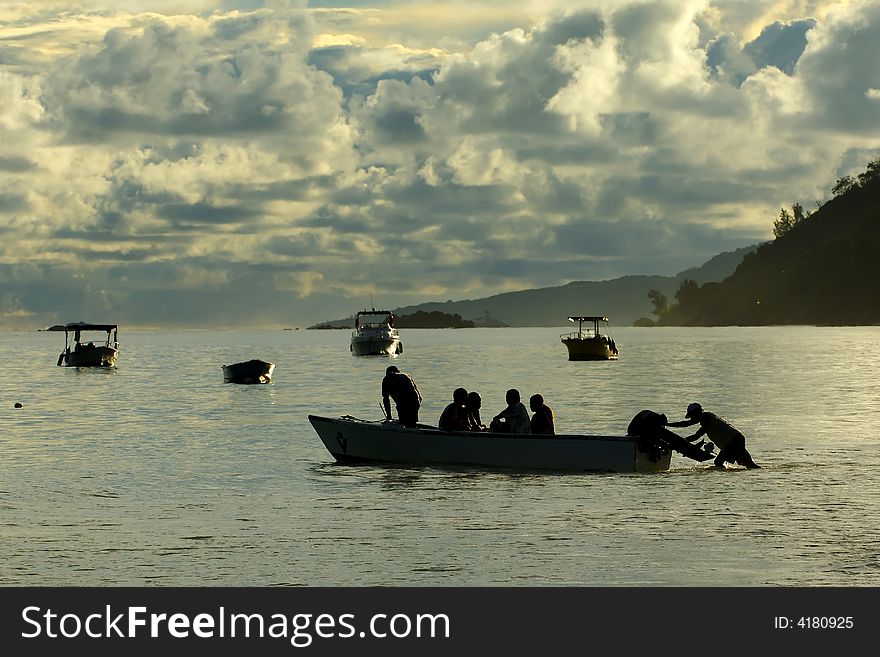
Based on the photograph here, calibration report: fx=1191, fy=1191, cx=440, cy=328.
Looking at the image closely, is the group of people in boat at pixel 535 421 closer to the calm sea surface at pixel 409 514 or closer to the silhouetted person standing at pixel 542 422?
the silhouetted person standing at pixel 542 422

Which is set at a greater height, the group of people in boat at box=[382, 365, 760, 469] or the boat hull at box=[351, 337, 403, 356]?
the boat hull at box=[351, 337, 403, 356]

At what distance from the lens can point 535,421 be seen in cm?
3306

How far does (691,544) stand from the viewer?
22.4 metres

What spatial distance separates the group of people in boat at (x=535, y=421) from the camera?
32.7m

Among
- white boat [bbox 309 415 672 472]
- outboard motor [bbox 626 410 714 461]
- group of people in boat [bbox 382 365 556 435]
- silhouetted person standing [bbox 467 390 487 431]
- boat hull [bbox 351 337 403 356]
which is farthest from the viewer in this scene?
boat hull [bbox 351 337 403 356]

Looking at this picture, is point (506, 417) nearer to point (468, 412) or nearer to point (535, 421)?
point (535, 421)

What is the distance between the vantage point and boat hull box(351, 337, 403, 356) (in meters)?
157

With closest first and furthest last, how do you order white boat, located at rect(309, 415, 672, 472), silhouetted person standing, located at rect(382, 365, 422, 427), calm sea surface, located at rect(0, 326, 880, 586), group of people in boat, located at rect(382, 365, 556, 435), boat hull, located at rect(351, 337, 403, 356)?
calm sea surface, located at rect(0, 326, 880, 586) < white boat, located at rect(309, 415, 672, 472) < group of people in boat, located at rect(382, 365, 556, 435) < silhouetted person standing, located at rect(382, 365, 422, 427) < boat hull, located at rect(351, 337, 403, 356)

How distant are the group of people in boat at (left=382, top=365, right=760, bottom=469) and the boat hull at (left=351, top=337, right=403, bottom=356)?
122282 millimetres

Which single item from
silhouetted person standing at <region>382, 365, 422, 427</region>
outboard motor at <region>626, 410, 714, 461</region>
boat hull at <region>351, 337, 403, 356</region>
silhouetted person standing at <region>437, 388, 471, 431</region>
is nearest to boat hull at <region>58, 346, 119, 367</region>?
boat hull at <region>351, 337, 403, 356</region>

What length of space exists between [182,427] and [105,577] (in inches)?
1502

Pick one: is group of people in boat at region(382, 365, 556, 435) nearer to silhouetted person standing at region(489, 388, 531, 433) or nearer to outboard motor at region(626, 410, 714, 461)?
silhouetted person standing at region(489, 388, 531, 433)

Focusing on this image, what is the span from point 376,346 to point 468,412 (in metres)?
125
